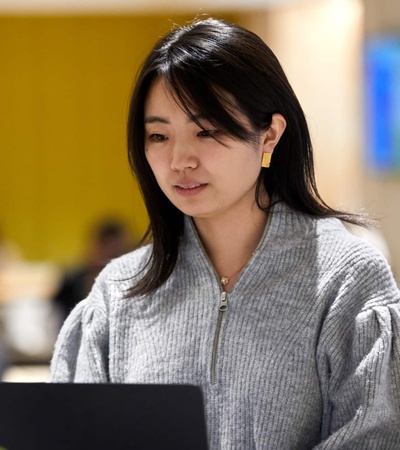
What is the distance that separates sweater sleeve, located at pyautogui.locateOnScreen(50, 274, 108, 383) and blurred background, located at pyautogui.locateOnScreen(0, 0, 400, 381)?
14.6ft

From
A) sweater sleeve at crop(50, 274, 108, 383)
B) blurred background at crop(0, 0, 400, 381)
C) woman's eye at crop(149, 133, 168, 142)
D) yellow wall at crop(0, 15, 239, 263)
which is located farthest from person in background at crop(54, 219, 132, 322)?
woman's eye at crop(149, 133, 168, 142)

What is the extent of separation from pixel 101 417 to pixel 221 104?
50 cm

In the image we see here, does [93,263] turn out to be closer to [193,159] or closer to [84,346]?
[84,346]

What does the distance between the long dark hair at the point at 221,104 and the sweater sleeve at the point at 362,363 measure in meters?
0.16

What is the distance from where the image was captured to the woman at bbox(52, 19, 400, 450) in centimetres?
151

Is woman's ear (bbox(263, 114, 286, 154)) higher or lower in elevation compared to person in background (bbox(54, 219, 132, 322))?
higher

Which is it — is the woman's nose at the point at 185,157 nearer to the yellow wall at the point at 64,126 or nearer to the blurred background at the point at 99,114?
the blurred background at the point at 99,114

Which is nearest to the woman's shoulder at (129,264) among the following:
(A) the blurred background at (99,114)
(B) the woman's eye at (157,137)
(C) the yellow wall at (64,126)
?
(B) the woman's eye at (157,137)

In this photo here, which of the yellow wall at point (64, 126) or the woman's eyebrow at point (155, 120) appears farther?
the yellow wall at point (64, 126)

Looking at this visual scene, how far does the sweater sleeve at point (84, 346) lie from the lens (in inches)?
66.2

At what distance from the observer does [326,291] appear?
157cm

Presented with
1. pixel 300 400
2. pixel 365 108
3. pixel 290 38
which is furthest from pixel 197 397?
pixel 290 38

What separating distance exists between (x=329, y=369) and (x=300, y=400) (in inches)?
2.6

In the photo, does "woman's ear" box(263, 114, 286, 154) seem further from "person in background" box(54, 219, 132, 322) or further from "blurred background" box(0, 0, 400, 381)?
"blurred background" box(0, 0, 400, 381)
